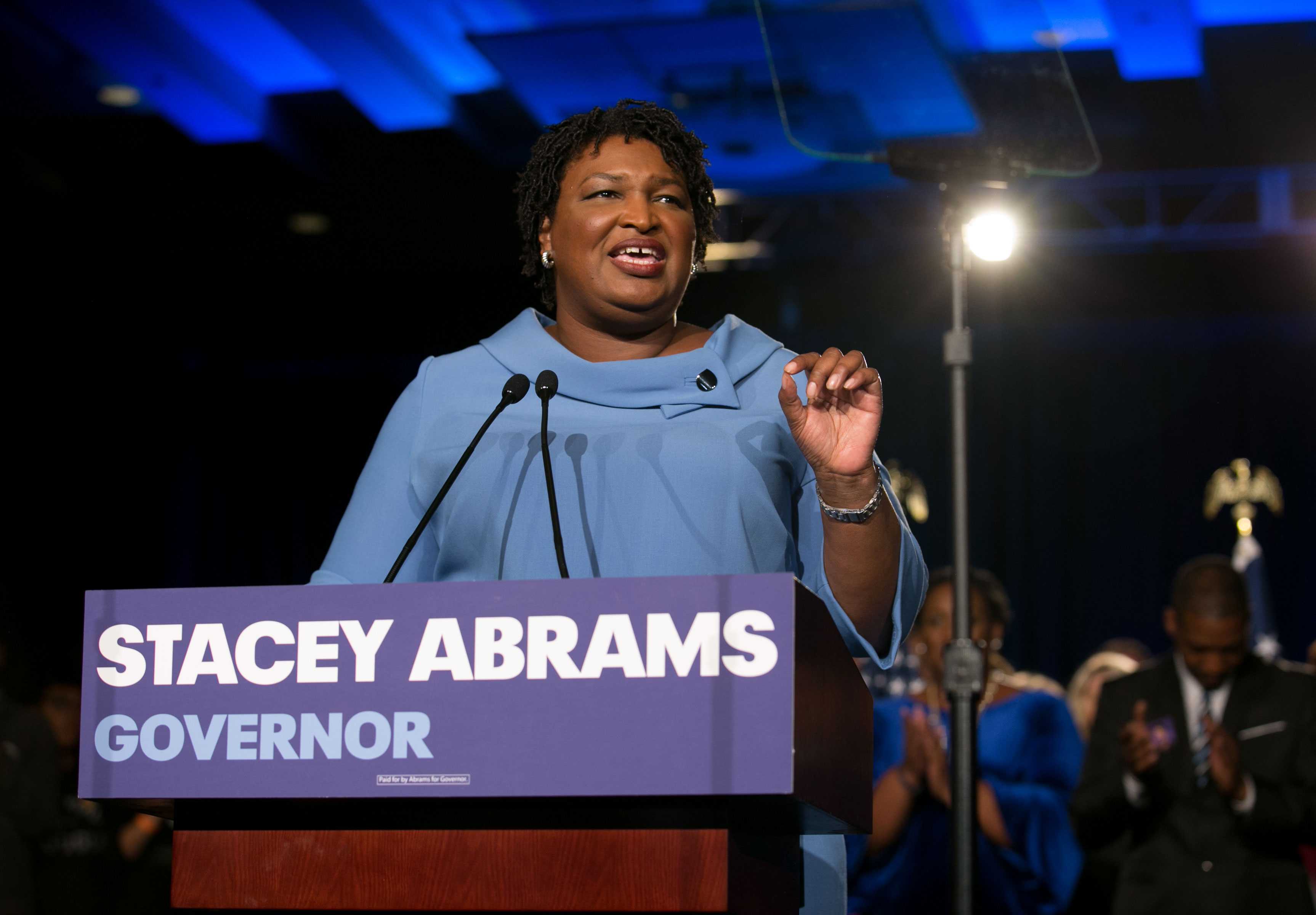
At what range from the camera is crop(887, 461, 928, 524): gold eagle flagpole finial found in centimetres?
738

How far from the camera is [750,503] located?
4.50 ft

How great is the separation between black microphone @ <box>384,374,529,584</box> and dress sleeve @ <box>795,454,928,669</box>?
0.27 m

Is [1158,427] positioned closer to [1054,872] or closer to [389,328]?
[389,328]

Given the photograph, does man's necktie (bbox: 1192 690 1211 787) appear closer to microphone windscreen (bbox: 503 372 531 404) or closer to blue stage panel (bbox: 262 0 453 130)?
microphone windscreen (bbox: 503 372 531 404)

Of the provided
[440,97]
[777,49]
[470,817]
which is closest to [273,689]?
[470,817]

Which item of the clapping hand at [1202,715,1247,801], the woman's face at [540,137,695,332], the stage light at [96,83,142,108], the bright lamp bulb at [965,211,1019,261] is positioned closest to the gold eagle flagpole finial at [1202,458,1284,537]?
the clapping hand at [1202,715,1247,801]

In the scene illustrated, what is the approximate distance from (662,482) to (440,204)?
579 centimetres

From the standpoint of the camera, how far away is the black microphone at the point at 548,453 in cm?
120

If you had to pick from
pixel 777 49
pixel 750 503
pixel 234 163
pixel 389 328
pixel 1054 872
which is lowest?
pixel 1054 872

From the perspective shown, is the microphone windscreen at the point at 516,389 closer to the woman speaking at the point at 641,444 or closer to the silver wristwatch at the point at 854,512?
the woman speaking at the point at 641,444

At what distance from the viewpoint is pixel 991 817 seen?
3314 millimetres

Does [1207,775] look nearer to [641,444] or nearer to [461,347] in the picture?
[641,444]

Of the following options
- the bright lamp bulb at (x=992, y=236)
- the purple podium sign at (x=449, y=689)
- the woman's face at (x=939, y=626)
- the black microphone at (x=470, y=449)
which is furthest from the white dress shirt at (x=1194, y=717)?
the purple podium sign at (x=449, y=689)

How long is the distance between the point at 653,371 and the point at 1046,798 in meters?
2.28
